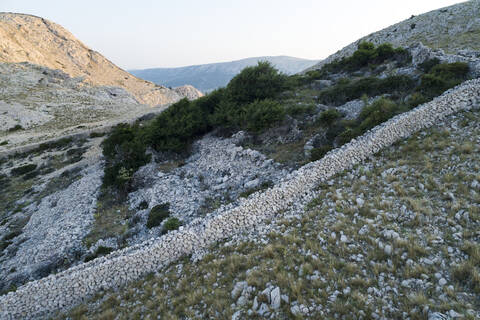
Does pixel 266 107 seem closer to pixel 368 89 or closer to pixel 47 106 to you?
pixel 368 89

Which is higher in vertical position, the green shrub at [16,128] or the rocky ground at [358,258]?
the green shrub at [16,128]

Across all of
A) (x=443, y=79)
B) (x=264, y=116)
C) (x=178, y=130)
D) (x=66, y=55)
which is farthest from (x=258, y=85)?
(x=66, y=55)

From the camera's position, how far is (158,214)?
46.1 ft

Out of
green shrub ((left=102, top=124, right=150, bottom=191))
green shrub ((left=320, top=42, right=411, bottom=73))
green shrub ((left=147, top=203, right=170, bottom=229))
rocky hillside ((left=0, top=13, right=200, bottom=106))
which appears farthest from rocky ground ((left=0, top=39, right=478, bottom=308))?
rocky hillside ((left=0, top=13, right=200, bottom=106))

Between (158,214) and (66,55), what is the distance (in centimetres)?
13424

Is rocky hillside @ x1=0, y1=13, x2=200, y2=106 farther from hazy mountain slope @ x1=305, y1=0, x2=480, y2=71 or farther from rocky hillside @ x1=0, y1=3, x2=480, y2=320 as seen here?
hazy mountain slope @ x1=305, y1=0, x2=480, y2=71

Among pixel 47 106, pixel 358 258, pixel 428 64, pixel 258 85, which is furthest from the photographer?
pixel 47 106

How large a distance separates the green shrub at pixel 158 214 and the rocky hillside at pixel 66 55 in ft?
304

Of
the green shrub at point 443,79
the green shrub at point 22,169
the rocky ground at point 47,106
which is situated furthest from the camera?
the rocky ground at point 47,106

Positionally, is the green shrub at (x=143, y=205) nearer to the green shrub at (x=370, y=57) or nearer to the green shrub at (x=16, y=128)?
the green shrub at (x=370, y=57)

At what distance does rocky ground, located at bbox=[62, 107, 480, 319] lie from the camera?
5562 mm

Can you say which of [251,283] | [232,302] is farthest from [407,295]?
[232,302]

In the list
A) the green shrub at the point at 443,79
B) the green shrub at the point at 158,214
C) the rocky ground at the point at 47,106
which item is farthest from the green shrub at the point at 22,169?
the green shrub at the point at 443,79

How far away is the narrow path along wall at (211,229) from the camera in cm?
957
